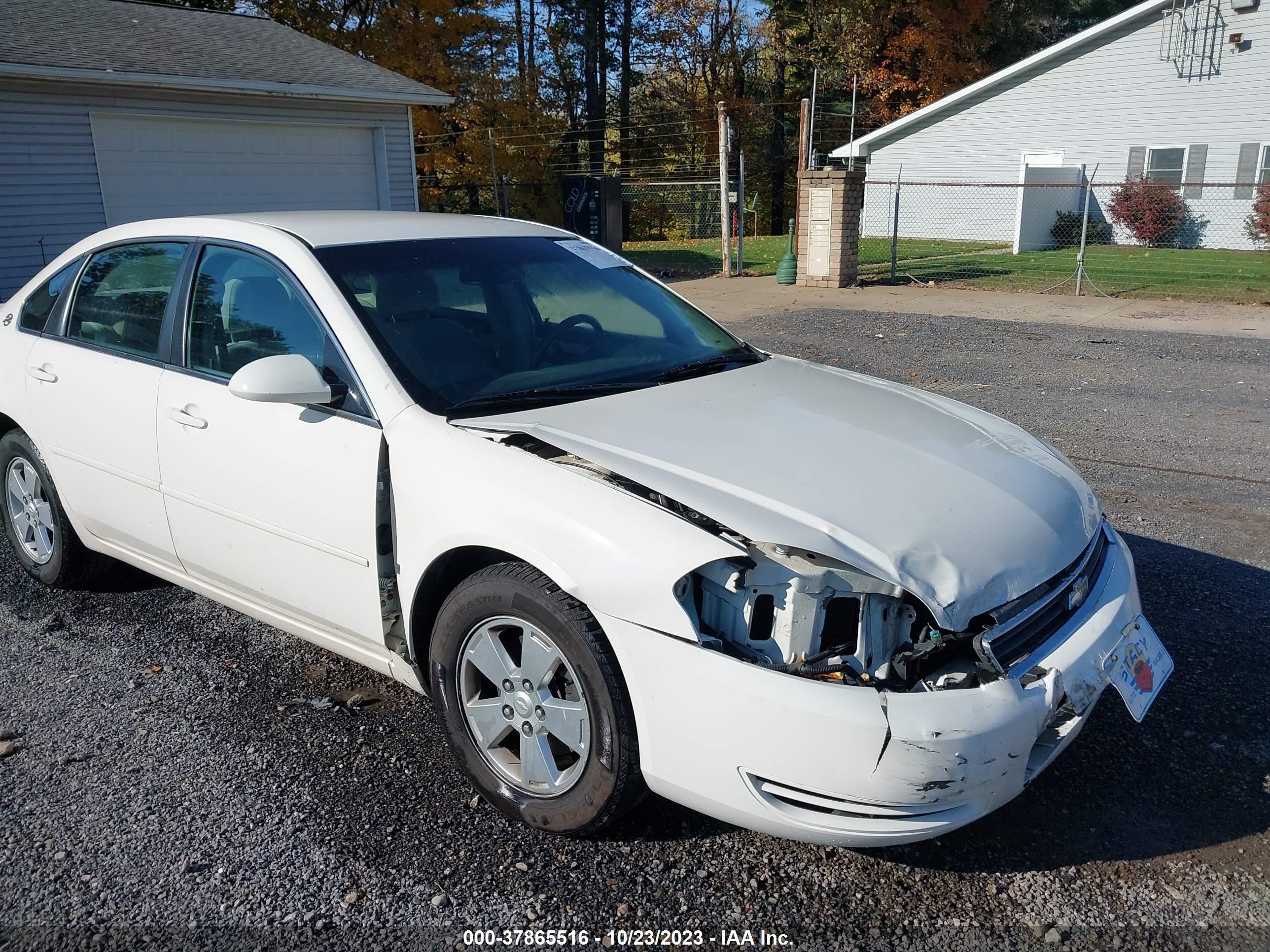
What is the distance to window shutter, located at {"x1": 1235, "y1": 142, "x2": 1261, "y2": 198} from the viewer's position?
22562 millimetres

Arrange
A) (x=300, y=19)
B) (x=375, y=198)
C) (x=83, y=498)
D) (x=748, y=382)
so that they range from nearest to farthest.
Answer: (x=748, y=382)
(x=83, y=498)
(x=375, y=198)
(x=300, y=19)

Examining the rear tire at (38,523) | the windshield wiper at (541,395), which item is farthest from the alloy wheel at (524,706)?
the rear tire at (38,523)

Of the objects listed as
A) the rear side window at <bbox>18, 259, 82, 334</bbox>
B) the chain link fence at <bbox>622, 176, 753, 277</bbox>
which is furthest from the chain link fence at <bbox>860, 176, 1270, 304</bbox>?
→ the rear side window at <bbox>18, 259, 82, 334</bbox>

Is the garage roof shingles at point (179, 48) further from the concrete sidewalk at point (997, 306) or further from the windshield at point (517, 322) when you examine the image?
the windshield at point (517, 322)

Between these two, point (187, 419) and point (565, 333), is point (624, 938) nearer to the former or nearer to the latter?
point (565, 333)

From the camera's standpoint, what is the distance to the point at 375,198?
16438mm

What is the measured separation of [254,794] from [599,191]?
16.9 meters

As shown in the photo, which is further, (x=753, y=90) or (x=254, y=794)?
(x=753, y=90)

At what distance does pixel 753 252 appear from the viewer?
24.7 meters

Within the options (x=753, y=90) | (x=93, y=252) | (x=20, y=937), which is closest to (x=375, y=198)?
(x=93, y=252)

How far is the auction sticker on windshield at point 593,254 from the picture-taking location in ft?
13.4

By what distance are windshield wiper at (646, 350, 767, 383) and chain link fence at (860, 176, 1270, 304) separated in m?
12.9

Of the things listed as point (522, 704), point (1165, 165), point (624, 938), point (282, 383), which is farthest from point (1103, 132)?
point (624, 938)

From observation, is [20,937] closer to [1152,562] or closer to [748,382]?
[748,382]
